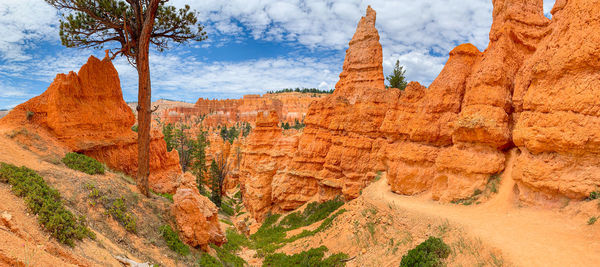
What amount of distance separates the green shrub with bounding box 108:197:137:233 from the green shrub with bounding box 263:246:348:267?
26.7ft

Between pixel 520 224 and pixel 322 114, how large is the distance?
15149 millimetres

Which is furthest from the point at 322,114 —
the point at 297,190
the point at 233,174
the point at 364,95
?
the point at 233,174

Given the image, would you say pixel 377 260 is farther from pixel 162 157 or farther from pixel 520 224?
pixel 162 157

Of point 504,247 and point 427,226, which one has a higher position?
point 504,247

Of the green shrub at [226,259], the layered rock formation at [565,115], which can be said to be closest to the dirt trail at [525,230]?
the layered rock formation at [565,115]

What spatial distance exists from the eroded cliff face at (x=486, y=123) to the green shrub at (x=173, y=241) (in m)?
10.7

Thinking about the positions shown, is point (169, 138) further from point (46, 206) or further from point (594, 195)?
point (594, 195)

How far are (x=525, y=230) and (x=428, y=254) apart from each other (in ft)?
9.12

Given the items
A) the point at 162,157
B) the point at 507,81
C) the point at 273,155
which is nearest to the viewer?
the point at 507,81

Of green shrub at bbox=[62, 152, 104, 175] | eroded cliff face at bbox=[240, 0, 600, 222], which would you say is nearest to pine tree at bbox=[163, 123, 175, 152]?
eroded cliff face at bbox=[240, 0, 600, 222]

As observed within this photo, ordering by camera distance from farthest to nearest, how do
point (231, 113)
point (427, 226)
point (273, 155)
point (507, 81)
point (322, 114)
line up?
point (231, 113) → point (273, 155) → point (322, 114) → point (507, 81) → point (427, 226)

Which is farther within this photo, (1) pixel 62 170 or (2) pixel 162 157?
→ (2) pixel 162 157

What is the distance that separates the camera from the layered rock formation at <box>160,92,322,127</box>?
122594 millimetres

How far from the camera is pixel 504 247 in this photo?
777cm
